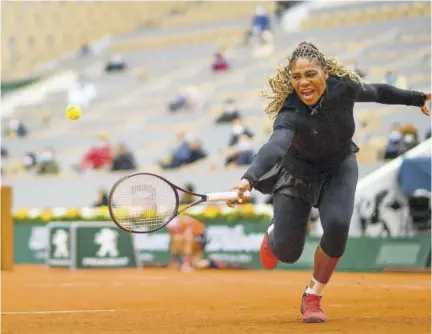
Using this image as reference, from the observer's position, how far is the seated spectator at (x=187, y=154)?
909 inches

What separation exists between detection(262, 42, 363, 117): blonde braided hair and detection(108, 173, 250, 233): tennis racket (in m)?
1.29

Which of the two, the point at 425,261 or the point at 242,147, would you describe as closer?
the point at 425,261

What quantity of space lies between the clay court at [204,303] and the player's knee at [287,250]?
0.53 metres

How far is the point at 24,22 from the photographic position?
121ft

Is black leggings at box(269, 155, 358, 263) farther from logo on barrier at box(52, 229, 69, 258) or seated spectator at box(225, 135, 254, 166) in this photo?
seated spectator at box(225, 135, 254, 166)

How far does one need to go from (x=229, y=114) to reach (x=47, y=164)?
16.0 feet

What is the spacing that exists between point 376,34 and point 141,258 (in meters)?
10.9

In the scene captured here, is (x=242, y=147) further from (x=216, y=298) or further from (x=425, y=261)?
(x=216, y=298)

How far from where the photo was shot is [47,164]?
26250mm

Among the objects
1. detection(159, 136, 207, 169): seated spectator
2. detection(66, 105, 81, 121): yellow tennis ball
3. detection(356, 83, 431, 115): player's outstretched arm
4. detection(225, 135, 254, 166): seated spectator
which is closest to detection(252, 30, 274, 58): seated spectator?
detection(159, 136, 207, 169): seated spectator

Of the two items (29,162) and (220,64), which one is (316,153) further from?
(220,64)

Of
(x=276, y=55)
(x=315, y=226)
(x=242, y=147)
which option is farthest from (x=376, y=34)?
(x=315, y=226)

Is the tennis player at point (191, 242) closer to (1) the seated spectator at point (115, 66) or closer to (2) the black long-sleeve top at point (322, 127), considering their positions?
(2) the black long-sleeve top at point (322, 127)

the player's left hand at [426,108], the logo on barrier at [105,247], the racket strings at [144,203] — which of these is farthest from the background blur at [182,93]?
the racket strings at [144,203]
